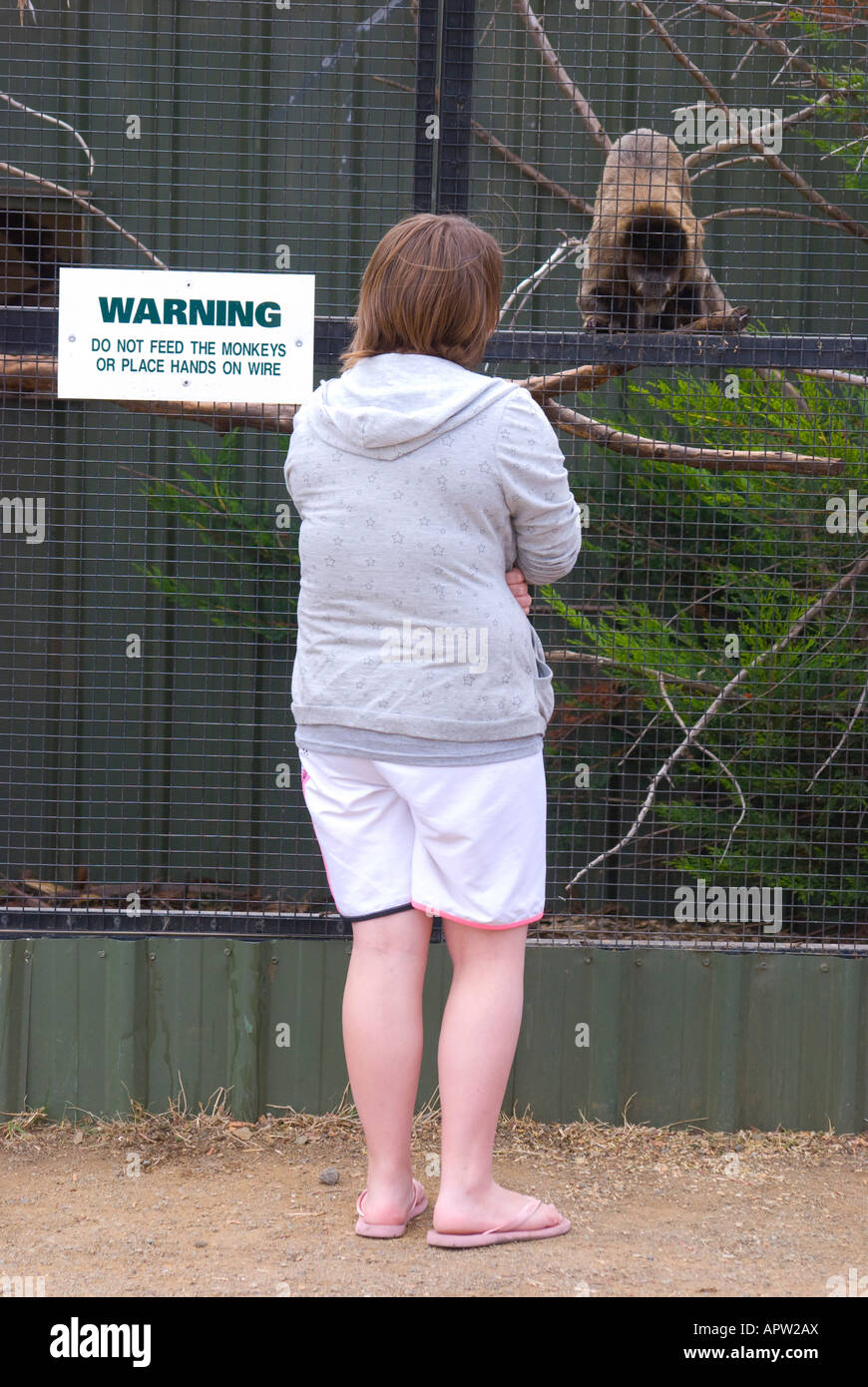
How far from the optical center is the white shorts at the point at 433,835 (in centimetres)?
211

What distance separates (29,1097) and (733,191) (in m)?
3.43

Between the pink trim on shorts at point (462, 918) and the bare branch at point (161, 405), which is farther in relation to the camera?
the bare branch at point (161, 405)

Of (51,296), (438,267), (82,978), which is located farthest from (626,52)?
(82,978)

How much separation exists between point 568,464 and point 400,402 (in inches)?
68.8

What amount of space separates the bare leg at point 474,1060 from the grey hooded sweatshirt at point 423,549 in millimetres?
365

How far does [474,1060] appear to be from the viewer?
216cm

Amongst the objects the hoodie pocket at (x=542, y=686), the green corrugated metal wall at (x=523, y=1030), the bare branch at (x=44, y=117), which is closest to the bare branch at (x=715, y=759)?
the green corrugated metal wall at (x=523, y=1030)

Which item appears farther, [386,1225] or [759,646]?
[759,646]

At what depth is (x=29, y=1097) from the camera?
2.88 meters

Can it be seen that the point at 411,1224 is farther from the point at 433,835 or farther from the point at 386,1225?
the point at 433,835

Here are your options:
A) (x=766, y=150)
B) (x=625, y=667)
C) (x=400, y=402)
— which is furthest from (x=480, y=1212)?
(x=766, y=150)

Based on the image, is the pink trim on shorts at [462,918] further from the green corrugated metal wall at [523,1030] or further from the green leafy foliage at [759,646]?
the green leafy foliage at [759,646]

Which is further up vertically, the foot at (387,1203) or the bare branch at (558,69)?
the bare branch at (558,69)

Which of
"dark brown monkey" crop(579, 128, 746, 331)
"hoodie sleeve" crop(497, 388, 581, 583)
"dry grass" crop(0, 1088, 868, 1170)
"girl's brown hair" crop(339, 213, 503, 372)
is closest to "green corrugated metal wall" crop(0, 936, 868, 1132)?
"dry grass" crop(0, 1088, 868, 1170)
